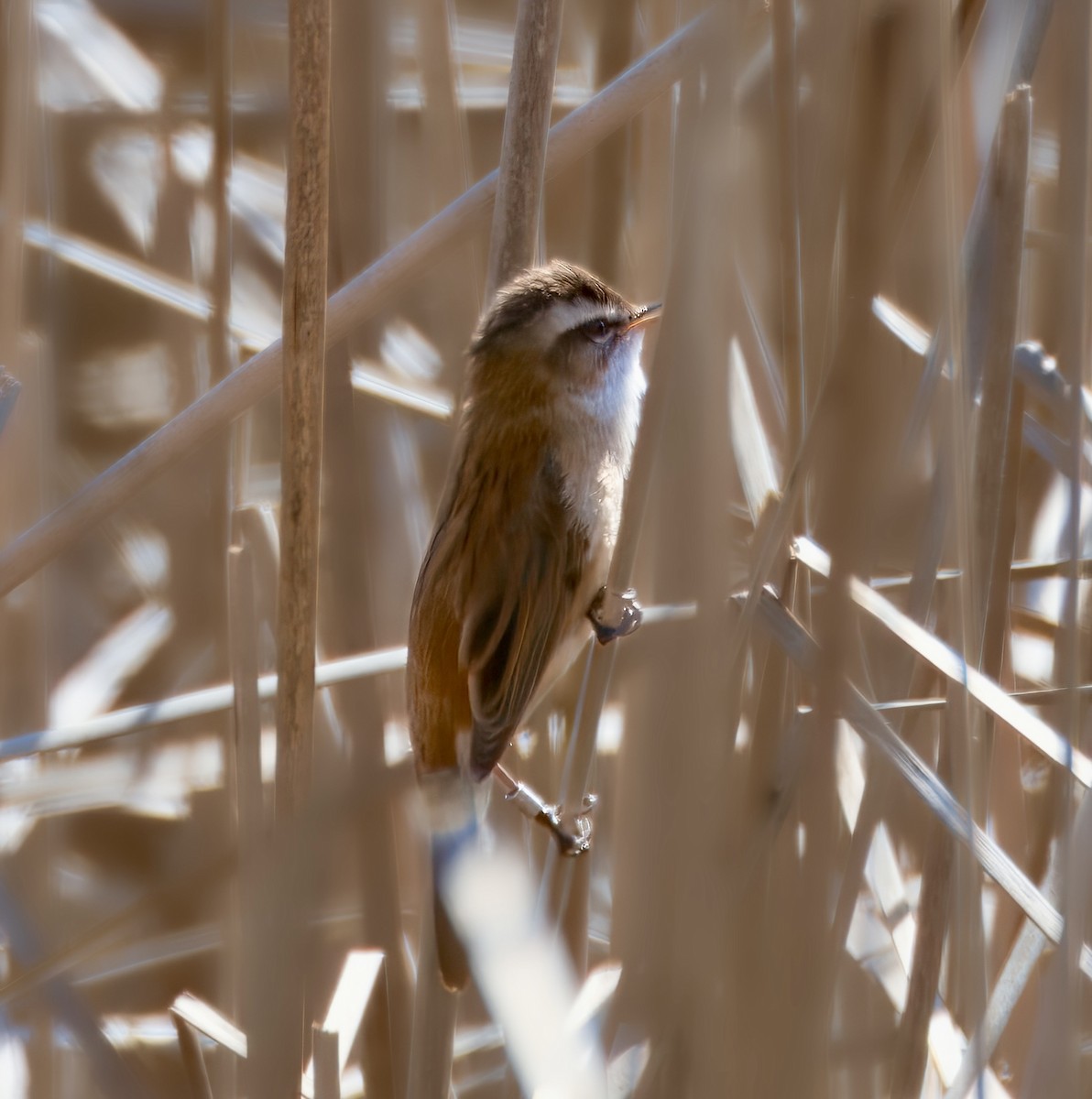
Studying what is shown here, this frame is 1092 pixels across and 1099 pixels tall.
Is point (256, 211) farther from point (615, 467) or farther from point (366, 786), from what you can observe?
point (366, 786)

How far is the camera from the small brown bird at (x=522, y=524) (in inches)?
76.8

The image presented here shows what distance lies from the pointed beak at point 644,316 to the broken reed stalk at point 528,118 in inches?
16.8

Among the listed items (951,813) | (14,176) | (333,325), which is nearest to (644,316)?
(333,325)

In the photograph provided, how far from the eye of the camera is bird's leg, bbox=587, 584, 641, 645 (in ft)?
5.68

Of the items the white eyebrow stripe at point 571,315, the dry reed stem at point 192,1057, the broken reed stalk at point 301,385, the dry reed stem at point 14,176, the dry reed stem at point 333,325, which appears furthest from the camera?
the dry reed stem at point 14,176

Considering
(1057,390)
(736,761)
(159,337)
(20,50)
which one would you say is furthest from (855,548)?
(159,337)

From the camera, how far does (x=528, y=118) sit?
1.58 metres

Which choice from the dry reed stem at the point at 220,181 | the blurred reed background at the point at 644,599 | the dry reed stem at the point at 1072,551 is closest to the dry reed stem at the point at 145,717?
the blurred reed background at the point at 644,599

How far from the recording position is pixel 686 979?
133 centimetres

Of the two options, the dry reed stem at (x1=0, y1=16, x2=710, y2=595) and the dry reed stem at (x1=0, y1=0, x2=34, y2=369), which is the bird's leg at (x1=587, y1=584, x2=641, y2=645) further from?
the dry reed stem at (x1=0, y1=0, x2=34, y2=369)

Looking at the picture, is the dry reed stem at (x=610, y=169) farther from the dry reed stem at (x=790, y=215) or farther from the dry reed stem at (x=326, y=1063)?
the dry reed stem at (x=326, y=1063)

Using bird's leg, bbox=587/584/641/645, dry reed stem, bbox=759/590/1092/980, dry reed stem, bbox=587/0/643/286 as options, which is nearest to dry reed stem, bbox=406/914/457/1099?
bird's leg, bbox=587/584/641/645

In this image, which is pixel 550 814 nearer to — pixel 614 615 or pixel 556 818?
pixel 556 818

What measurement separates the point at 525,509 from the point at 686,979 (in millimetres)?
897
